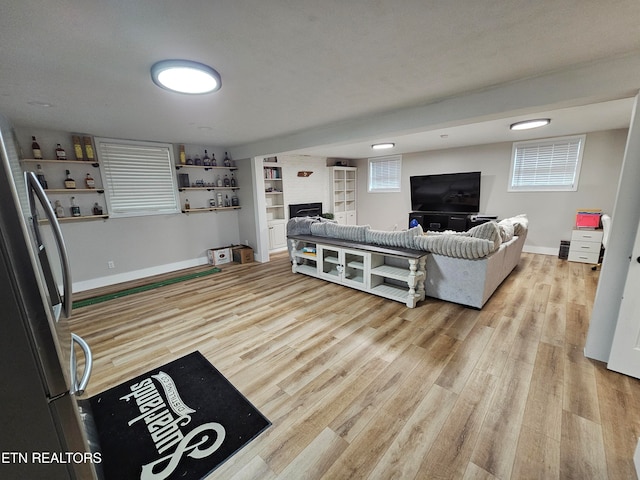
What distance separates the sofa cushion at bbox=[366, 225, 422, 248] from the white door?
1.80 metres

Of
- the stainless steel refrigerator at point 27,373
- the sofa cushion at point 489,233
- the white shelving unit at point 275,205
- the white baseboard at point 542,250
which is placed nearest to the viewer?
the stainless steel refrigerator at point 27,373

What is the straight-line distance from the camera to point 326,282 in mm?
4137

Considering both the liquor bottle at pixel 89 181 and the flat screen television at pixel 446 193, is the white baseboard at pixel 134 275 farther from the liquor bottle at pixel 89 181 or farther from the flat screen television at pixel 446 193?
the flat screen television at pixel 446 193

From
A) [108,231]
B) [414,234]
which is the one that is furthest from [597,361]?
[108,231]

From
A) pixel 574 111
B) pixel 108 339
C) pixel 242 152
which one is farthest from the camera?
pixel 242 152

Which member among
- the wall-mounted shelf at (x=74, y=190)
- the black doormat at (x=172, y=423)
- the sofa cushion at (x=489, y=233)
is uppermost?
the wall-mounted shelf at (x=74, y=190)

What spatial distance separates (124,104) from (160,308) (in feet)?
7.75

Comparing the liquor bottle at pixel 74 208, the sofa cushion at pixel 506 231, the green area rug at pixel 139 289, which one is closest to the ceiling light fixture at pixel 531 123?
the sofa cushion at pixel 506 231

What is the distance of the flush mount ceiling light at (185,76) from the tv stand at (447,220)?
226 inches

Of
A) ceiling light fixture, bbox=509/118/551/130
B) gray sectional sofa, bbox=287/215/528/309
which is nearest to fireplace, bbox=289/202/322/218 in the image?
gray sectional sofa, bbox=287/215/528/309

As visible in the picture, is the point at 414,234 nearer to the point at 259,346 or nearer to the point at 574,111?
the point at 259,346

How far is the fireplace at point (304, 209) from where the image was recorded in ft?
21.2

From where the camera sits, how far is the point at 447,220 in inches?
248

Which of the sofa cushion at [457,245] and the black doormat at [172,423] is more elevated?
the sofa cushion at [457,245]
